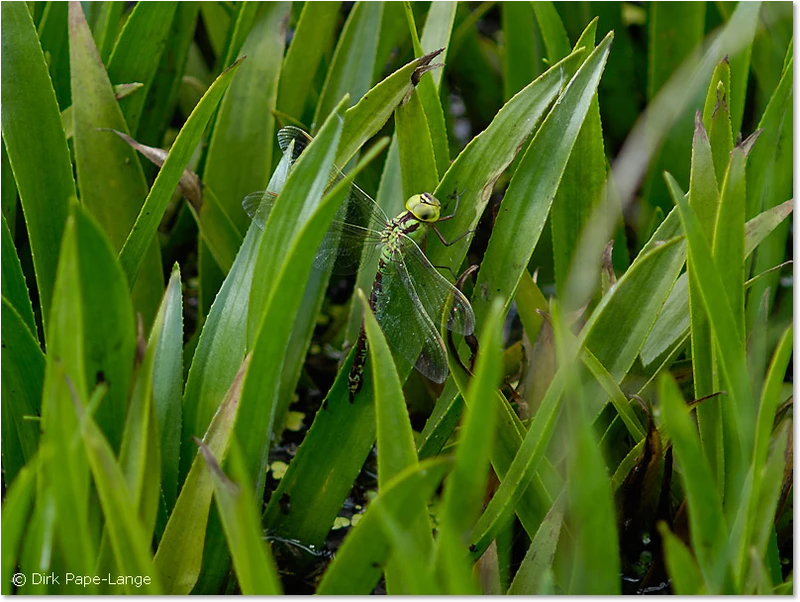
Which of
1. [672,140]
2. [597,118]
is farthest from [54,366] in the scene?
[672,140]

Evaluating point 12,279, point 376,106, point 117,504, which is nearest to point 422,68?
point 376,106

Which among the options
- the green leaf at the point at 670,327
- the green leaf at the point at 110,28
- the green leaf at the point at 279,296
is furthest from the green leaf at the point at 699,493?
the green leaf at the point at 110,28

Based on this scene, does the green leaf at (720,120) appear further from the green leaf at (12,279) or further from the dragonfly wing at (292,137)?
the green leaf at (12,279)

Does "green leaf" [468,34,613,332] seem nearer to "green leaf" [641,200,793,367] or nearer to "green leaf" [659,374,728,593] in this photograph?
"green leaf" [641,200,793,367]

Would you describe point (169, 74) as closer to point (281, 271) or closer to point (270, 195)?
point (270, 195)

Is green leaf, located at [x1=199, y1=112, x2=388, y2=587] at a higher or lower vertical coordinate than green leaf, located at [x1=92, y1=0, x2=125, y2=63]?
lower

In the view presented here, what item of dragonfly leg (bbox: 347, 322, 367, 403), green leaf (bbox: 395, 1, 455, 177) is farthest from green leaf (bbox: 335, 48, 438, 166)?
dragonfly leg (bbox: 347, 322, 367, 403)

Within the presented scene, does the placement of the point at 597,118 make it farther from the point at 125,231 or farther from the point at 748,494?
the point at 125,231
